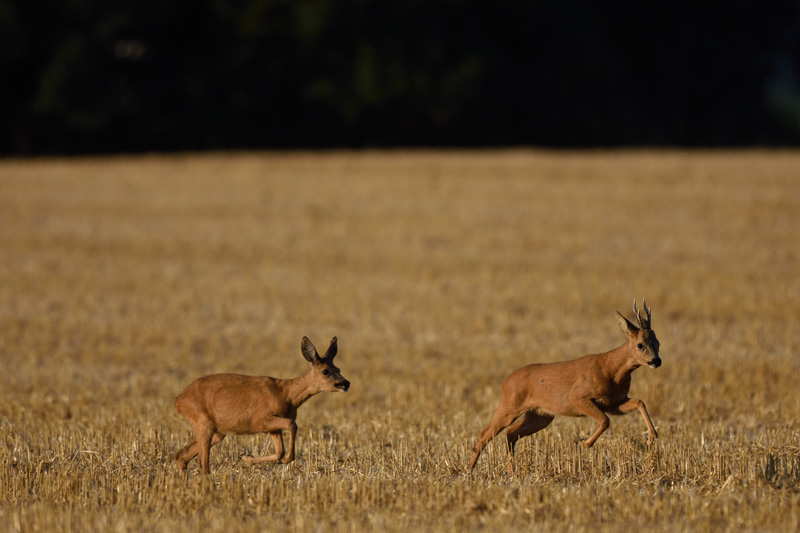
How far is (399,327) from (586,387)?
26.4 ft

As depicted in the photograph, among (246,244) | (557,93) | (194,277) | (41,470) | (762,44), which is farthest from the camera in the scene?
(762,44)

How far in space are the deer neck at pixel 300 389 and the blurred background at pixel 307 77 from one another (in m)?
35.4

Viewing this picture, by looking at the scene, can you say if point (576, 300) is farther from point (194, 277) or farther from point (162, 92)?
point (162, 92)

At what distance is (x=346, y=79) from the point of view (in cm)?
4462

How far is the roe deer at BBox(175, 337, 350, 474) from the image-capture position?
20.4 ft

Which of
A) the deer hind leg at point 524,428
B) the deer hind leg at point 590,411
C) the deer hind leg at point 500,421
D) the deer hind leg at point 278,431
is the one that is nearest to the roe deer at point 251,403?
the deer hind leg at point 278,431

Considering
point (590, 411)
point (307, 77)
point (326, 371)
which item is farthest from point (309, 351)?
point (307, 77)

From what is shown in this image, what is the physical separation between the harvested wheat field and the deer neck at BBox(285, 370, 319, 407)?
2.00 feet

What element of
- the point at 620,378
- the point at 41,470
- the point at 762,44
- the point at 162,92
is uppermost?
the point at 762,44

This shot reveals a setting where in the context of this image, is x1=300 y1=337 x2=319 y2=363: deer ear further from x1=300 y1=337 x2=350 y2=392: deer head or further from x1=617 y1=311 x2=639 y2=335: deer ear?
x1=617 y1=311 x2=639 y2=335: deer ear

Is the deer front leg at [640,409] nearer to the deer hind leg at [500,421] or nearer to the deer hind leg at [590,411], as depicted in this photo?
the deer hind leg at [590,411]

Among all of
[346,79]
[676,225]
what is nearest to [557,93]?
[346,79]

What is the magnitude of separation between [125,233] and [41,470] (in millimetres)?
15781

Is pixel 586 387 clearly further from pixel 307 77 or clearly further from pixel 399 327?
pixel 307 77
